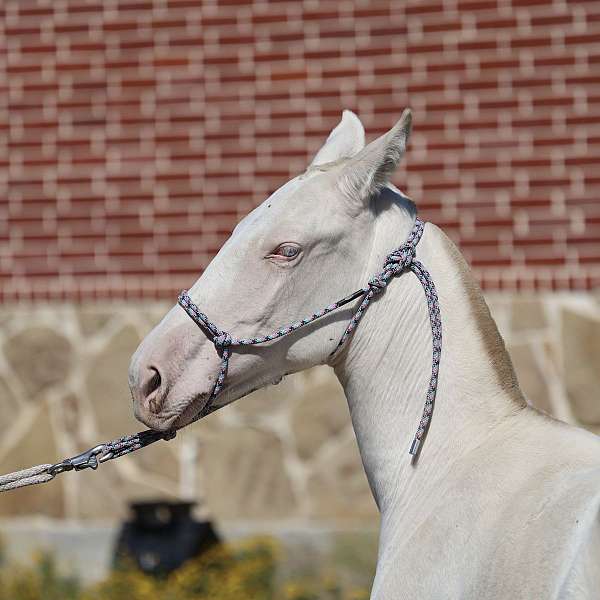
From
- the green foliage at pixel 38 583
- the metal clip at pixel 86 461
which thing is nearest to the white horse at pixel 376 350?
the metal clip at pixel 86 461

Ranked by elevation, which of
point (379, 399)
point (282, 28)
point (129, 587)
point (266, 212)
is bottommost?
point (129, 587)

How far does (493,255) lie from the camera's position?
22.8 ft

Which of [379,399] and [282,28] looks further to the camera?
[282,28]

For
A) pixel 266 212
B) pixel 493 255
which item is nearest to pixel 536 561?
pixel 266 212

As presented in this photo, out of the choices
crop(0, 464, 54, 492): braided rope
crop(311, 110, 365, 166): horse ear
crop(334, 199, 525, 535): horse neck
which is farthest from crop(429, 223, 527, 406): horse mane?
crop(0, 464, 54, 492): braided rope

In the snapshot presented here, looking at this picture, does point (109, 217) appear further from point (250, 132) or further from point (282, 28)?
A: point (282, 28)

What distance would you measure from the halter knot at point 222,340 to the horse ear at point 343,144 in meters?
0.63

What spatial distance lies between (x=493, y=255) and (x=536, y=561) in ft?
15.8

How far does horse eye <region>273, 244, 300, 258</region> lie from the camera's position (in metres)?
2.86

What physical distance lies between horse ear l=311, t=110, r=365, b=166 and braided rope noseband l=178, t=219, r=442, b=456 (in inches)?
16.6

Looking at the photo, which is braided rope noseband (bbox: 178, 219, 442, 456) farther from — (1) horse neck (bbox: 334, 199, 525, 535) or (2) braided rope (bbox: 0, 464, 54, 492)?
(2) braided rope (bbox: 0, 464, 54, 492)

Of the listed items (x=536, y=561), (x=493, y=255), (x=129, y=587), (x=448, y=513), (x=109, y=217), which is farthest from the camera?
(x=109, y=217)

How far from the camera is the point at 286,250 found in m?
2.87

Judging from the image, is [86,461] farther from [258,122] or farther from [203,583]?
[258,122]
